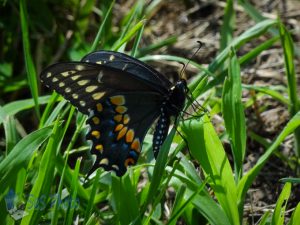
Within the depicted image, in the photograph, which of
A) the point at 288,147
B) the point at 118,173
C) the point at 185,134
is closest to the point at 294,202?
the point at 288,147

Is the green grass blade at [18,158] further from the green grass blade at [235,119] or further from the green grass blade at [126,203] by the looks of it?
the green grass blade at [235,119]

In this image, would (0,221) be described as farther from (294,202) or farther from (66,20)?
(66,20)

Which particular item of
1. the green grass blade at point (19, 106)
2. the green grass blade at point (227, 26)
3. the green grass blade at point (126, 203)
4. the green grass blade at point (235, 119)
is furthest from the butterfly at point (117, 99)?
the green grass blade at point (227, 26)

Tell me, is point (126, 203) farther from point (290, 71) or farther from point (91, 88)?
point (290, 71)

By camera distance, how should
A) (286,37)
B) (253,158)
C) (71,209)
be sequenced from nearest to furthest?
(71,209) → (286,37) → (253,158)

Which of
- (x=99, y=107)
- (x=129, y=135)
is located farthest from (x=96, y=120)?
(x=129, y=135)

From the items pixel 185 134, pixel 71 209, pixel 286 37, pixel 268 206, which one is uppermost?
pixel 286 37

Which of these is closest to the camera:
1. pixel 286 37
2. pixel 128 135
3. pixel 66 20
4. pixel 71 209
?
pixel 71 209
